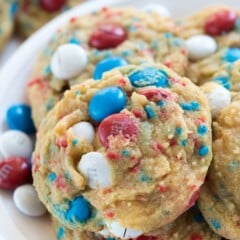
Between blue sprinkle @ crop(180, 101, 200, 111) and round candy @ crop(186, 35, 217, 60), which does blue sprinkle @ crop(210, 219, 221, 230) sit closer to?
blue sprinkle @ crop(180, 101, 200, 111)

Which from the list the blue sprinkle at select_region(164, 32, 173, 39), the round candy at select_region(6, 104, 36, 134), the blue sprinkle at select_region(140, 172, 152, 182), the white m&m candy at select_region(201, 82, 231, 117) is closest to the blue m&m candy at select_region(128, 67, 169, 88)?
the white m&m candy at select_region(201, 82, 231, 117)

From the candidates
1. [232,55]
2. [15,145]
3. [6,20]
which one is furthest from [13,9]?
[232,55]

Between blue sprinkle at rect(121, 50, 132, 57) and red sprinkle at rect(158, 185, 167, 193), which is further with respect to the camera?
blue sprinkle at rect(121, 50, 132, 57)

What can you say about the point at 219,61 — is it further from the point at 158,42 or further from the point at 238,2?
the point at 238,2

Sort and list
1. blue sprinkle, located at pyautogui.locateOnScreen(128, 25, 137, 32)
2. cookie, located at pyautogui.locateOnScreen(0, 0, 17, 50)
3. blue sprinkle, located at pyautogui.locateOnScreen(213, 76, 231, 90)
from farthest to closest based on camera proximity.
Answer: cookie, located at pyautogui.locateOnScreen(0, 0, 17, 50) < blue sprinkle, located at pyautogui.locateOnScreen(128, 25, 137, 32) < blue sprinkle, located at pyautogui.locateOnScreen(213, 76, 231, 90)

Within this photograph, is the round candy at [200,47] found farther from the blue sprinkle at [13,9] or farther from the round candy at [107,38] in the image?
the blue sprinkle at [13,9]

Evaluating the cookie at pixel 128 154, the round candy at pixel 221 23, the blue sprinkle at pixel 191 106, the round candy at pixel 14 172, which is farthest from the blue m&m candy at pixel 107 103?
the round candy at pixel 221 23
